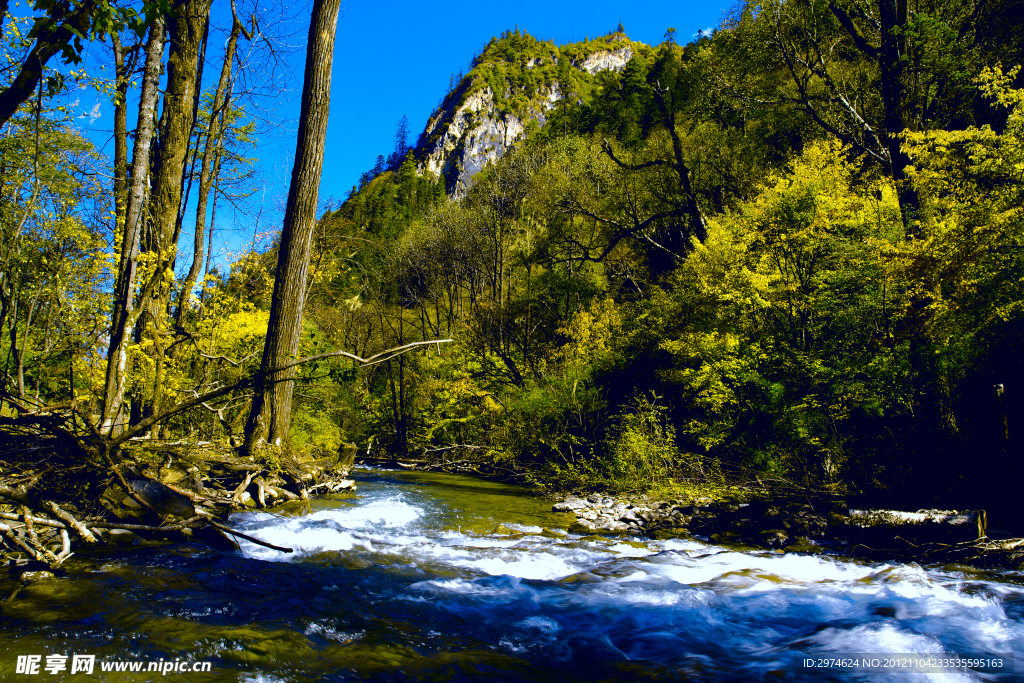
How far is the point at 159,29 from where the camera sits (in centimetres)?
673

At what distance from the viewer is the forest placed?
772 cm

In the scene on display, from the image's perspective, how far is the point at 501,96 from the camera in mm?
133000

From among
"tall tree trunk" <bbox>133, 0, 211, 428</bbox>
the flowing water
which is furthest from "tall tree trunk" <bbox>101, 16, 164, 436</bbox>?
"tall tree trunk" <bbox>133, 0, 211, 428</bbox>

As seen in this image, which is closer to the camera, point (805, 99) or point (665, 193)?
point (805, 99)

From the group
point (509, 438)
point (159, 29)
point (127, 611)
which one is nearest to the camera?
point (127, 611)

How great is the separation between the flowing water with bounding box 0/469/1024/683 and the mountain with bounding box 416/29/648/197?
10842 centimetres

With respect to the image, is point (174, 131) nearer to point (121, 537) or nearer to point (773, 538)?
point (121, 537)

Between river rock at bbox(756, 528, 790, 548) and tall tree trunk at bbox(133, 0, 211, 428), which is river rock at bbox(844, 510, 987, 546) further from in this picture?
tall tree trunk at bbox(133, 0, 211, 428)

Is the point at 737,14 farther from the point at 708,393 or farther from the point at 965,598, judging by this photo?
the point at 965,598

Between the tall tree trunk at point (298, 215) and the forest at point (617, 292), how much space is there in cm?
4

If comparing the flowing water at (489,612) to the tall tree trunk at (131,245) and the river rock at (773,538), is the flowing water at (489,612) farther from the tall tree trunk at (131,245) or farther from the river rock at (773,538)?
the tall tree trunk at (131,245)

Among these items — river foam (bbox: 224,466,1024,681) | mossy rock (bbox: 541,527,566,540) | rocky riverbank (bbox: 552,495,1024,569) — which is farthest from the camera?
mossy rock (bbox: 541,527,566,540)

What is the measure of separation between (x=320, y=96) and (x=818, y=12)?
17591 millimetres

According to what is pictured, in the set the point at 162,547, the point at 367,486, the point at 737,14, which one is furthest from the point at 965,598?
the point at 737,14
